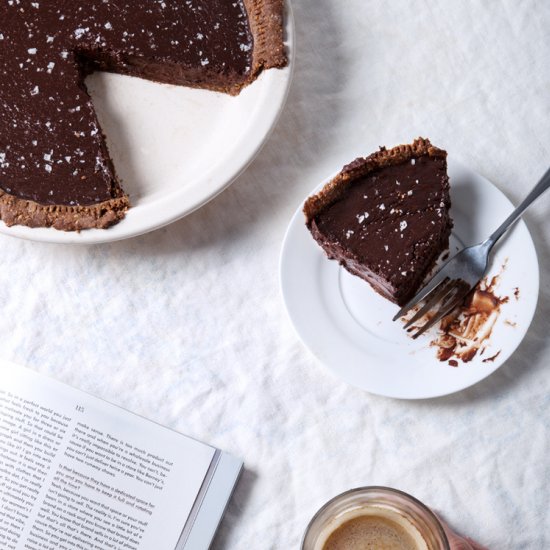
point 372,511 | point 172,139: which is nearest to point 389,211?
point 172,139

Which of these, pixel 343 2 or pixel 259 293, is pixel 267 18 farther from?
pixel 259 293

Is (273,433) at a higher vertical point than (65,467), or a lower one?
higher

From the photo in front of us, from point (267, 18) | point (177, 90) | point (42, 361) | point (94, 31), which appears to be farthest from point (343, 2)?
point (42, 361)

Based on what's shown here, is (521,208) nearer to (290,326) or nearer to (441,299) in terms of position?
(441,299)

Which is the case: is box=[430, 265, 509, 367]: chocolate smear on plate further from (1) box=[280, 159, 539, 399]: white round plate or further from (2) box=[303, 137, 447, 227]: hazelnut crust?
(2) box=[303, 137, 447, 227]: hazelnut crust

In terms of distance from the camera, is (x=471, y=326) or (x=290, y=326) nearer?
(x=471, y=326)
